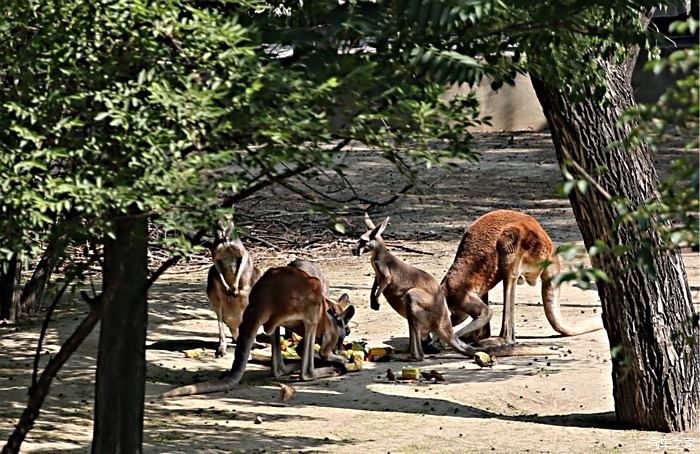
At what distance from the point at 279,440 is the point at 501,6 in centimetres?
373

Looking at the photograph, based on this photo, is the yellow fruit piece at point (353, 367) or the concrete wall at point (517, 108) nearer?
the yellow fruit piece at point (353, 367)

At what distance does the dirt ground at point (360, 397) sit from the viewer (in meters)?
6.86

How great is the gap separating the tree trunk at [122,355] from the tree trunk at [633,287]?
2612 millimetres

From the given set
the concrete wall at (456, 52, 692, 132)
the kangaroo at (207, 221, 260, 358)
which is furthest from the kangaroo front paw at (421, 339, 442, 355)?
the concrete wall at (456, 52, 692, 132)

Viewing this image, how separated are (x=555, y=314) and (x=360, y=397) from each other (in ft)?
7.30

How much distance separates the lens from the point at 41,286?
33.9 ft

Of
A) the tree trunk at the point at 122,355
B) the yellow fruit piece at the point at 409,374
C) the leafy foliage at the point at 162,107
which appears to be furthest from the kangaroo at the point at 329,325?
the leafy foliage at the point at 162,107

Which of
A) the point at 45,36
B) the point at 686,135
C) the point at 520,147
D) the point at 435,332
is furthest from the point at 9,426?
the point at 520,147

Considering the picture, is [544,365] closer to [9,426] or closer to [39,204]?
[9,426]

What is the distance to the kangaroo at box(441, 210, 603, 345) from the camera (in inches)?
373

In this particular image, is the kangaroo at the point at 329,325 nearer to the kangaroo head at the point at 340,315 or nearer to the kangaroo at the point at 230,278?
the kangaroo head at the point at 340,315

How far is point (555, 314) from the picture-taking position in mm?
9562

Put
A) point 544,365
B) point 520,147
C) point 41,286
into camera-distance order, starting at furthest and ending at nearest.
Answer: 1. point 520,147
2. point 41,286
3. point 544,365

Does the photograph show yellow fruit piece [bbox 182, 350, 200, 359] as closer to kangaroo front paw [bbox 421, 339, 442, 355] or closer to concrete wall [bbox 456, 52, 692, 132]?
kangaroo front paw [bbox 421, 339, 442, 355]
